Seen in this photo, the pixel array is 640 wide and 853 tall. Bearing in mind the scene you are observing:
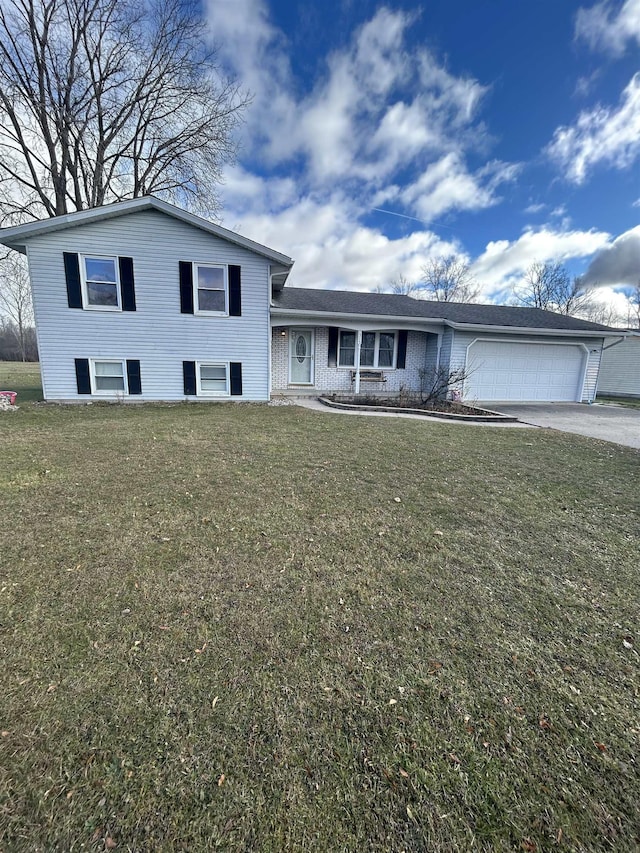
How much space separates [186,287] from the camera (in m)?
10.6

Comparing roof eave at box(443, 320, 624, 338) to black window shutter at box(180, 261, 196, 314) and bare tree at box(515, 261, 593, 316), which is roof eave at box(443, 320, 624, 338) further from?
bare tree at box(515, 261, 593, 316)

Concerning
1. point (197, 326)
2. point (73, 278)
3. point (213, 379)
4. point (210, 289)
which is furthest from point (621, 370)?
point (73, 278)

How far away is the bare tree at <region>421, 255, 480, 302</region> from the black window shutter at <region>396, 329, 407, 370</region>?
24256 mm

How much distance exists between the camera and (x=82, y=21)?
46.9 feet

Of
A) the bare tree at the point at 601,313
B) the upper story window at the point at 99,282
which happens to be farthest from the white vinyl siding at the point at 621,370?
the upper story window at the point at 99,282

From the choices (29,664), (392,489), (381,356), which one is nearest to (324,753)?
(29,664)

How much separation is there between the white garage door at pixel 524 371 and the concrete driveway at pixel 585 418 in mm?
506

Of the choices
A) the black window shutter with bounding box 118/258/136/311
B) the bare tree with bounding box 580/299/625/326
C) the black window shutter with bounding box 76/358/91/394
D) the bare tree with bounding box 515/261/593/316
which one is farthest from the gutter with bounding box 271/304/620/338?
the bare tree with bounding box 580/299/625/326

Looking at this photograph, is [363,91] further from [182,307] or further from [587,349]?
[587,349]

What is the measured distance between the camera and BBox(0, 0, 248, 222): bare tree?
46.3ft

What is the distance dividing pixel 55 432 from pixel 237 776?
748 cm

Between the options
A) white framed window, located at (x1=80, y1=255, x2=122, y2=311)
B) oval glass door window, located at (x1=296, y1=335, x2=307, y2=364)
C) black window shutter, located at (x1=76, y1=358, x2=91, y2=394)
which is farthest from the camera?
oval glass door window, located at (x1=296, y1=335, x2=307, y2=364)

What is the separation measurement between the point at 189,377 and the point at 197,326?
1.58m

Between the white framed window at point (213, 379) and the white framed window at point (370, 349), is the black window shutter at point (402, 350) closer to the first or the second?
the white framed window at point (370, 349)
